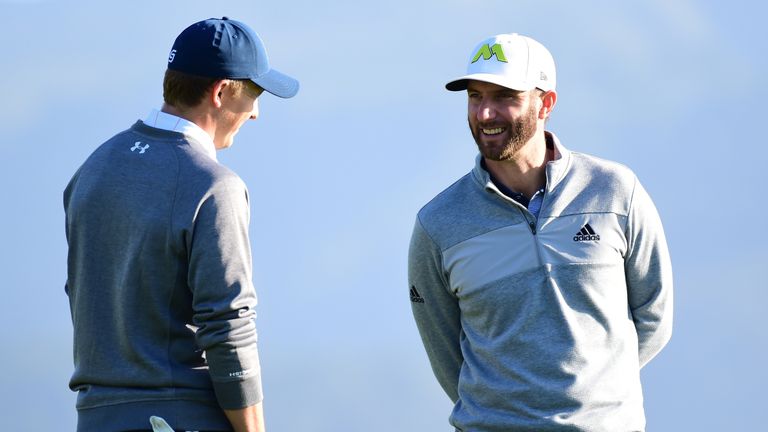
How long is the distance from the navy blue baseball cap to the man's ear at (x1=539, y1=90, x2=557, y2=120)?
2.43ft

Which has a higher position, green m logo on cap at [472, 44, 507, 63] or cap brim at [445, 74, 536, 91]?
green m logo on cap at [472, 44, 507, 63]

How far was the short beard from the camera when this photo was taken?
2.66m

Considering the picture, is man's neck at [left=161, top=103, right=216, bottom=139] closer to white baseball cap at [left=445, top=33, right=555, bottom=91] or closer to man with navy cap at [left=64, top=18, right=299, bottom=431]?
man with navy cap at [left=64, top=18, right=299, bottom=431]

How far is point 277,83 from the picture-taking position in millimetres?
2389

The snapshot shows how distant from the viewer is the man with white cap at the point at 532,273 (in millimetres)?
2471

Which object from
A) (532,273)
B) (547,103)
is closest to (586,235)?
(532,273)

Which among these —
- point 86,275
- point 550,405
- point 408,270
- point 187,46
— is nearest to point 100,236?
point 86,275

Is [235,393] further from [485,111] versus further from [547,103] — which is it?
[547,103]

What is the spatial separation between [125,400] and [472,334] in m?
0.91

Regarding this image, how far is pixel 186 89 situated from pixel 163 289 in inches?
17.9

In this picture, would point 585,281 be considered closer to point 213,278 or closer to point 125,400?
point 213,278

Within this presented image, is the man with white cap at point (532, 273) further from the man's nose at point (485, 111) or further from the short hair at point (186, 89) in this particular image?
the short hair at point (186, 89)

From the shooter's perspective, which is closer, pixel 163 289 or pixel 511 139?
pixel 163 289

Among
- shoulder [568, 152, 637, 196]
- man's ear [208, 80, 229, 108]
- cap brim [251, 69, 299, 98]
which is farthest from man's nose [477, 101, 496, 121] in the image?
man's ear [208, 80, 229, 108]
